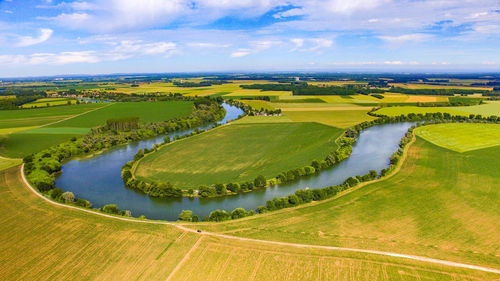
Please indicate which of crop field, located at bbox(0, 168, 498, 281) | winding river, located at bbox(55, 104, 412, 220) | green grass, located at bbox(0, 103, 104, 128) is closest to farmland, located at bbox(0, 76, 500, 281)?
crop field, located at bbox(0, 168, 498, 281)

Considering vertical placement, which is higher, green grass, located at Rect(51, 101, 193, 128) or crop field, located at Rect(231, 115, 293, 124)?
green grass, located at Rect(51, 101, 193, 128)

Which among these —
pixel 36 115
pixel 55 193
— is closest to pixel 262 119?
pixel 55 193

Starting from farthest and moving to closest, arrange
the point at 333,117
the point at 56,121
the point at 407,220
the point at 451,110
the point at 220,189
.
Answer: the point at 451,110, the point at 333,117, the point at 56,121, the point at 220,189, the point at 407,220

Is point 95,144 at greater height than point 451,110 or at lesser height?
lesser

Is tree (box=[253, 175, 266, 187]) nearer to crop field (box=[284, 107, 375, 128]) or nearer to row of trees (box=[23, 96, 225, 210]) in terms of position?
row of trees (box=[23, 96, 225, 210])

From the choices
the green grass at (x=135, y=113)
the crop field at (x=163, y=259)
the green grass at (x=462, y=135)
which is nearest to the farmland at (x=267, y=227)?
the crop field at (x=163, y=259)

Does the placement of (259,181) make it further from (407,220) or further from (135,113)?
(135,113)

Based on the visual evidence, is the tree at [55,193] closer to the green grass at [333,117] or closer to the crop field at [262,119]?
the crop field at [262,119]
